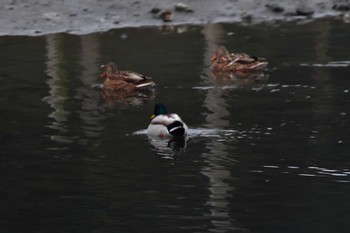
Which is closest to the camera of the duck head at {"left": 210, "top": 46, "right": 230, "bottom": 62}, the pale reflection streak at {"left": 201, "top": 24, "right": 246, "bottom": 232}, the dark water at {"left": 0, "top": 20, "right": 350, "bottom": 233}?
the pale reflection streak at {"left": 201, "top": 24, "right": 246, "bottom": 232}

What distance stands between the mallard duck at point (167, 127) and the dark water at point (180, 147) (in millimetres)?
182

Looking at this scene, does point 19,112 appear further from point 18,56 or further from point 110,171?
point 18,56

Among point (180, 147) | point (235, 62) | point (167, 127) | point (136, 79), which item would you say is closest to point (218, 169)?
point (180, 147)

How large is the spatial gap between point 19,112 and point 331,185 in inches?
270

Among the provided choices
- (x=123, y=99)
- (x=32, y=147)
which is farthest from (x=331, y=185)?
(x=123, y=99)

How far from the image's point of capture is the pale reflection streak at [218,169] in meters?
11.8

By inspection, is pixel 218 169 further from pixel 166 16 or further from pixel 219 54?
pixel 166 16

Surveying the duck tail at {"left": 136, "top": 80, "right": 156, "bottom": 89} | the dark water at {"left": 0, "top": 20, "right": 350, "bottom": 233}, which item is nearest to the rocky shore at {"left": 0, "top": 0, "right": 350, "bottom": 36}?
the dark water at {"left": 0, "top": 20, "right": 350, "bottom": 233}

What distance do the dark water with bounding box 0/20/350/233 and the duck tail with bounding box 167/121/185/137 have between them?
22 centimetres

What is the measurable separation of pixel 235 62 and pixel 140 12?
831cm

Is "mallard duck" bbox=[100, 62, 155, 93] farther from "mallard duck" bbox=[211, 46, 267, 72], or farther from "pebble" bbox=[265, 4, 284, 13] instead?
"pebble" bbox=[265, 4, 284, 13]

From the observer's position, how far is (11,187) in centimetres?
1344

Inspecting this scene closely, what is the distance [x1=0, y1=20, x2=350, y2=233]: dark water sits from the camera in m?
12.0

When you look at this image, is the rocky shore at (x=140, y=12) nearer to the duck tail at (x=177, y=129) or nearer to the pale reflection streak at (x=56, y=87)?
the pale reflection streak at (x=56, y=87)
